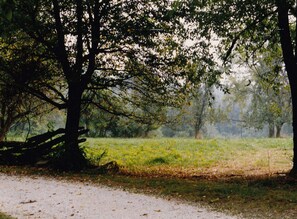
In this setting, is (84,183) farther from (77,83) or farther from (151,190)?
(77,83)

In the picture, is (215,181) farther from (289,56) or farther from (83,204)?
(289,56)

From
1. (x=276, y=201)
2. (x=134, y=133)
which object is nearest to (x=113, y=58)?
(x=276, y=201)

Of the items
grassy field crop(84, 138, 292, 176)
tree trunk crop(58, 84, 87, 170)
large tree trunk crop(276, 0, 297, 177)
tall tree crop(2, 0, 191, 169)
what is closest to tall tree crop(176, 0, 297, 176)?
large tree trunk crop(276, 0, 297, 177)

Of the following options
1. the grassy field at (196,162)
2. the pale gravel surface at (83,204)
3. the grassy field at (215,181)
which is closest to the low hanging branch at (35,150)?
the grassy field at (215,181)

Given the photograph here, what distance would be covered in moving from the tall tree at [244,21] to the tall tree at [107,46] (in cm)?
155

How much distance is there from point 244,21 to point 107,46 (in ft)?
18.7

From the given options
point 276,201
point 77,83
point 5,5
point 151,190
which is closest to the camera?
point 5,5

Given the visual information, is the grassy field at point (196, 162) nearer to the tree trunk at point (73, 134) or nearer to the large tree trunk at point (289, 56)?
the tree trunk at point (73, 134)

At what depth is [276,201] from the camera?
937cm

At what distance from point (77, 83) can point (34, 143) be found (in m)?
3.83

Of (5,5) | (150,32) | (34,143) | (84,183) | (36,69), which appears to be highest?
(150,32)

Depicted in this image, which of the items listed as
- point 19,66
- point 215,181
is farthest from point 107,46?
point 215,181

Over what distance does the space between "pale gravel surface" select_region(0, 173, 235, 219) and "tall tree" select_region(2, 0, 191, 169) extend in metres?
4.02

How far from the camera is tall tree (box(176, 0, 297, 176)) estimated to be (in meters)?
11.7
